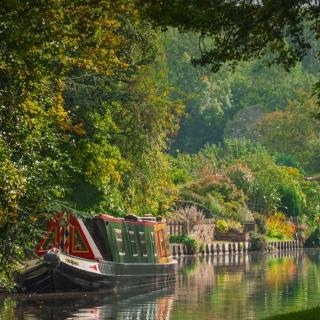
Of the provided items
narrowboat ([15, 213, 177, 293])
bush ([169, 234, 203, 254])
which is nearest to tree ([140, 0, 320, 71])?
narrowboat ([15, 213, 177, 293])

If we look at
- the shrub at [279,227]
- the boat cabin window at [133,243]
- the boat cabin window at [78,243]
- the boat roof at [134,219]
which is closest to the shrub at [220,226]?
the shrub at [279,227]

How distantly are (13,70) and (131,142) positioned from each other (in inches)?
873

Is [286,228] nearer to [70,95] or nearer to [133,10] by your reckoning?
[70,95]

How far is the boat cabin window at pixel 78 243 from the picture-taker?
139 ft

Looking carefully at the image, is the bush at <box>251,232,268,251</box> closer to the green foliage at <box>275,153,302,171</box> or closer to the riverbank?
the riverbank

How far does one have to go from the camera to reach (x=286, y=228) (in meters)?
95.1

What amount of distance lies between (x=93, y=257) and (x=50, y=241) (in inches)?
61.3

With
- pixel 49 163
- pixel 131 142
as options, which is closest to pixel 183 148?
pixel 131 142

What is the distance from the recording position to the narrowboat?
4116cm

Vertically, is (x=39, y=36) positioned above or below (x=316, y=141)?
below

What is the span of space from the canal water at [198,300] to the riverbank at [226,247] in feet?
54.1

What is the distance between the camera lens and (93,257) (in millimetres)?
42781

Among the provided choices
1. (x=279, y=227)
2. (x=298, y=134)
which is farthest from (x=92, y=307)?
(x=298, y=134)

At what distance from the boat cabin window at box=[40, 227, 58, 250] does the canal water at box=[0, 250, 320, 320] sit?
1.92 meters
